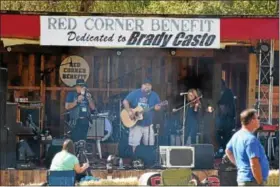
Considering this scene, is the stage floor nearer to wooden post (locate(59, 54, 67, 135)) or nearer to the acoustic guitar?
the acoustic guitar

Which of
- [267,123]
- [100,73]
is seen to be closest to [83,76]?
[100,73]

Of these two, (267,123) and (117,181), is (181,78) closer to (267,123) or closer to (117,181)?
(267,123)

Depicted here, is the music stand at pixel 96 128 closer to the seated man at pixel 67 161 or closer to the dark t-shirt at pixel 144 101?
the dark t-shirt at pixel 144 101

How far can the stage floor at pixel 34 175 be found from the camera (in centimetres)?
1422

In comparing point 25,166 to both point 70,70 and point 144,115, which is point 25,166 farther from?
point 70,70

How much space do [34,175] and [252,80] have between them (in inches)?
196

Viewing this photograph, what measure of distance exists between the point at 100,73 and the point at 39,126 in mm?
1781

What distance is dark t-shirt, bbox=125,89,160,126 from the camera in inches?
617

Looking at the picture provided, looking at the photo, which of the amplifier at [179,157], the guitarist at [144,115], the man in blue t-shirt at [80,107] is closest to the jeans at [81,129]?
the man in blue t-shirt at [80,107]

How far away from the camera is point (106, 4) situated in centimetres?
2606

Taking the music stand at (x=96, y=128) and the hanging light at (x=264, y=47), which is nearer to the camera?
the music stand at (x=96, y=128)

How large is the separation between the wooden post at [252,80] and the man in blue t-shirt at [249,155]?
25.9 ft

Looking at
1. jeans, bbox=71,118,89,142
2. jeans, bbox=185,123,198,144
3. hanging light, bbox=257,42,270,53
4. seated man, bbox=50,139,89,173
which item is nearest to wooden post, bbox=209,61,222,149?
jeans, bbox=185,123,198,144

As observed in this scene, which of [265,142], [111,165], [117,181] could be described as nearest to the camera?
[117,181]
